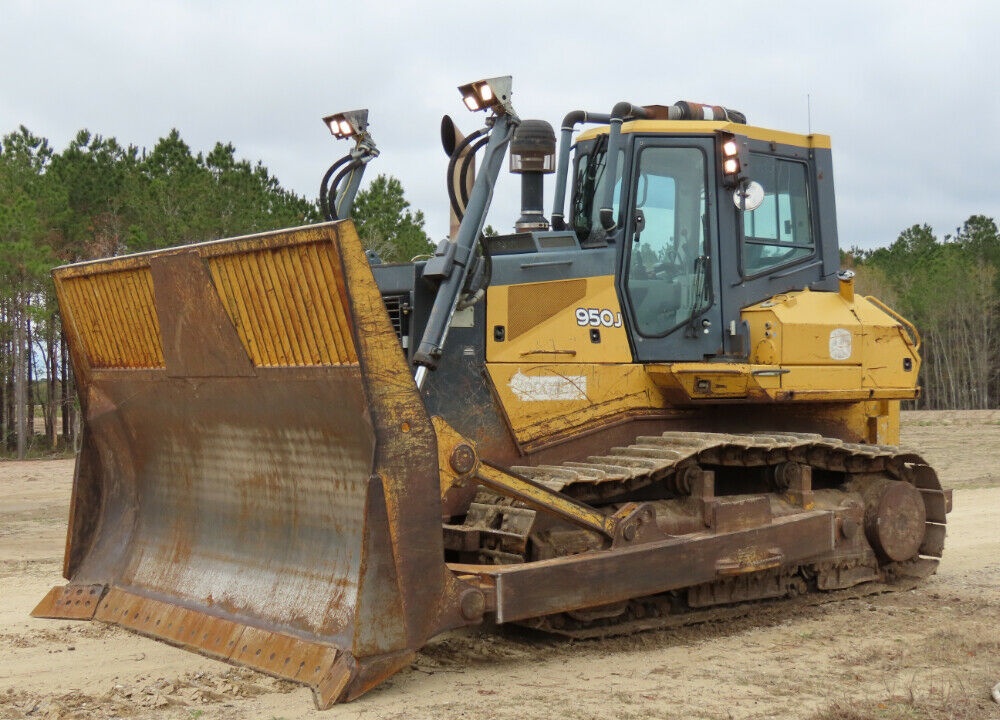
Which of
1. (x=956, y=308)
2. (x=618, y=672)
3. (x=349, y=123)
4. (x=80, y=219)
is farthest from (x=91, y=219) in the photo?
(x=956, y=308)

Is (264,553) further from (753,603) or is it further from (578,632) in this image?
(753,603)

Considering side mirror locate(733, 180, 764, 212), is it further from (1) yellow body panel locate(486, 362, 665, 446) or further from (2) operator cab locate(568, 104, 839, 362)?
(1) yellow body panel locate(486, 362, 665, 446)

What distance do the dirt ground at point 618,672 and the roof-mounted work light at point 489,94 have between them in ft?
9.57

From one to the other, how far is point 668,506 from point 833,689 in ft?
5.12

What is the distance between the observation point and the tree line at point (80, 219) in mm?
25516

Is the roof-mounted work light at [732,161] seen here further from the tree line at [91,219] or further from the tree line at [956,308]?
the tree line at [956,308]

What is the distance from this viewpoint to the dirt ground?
16.8 ft

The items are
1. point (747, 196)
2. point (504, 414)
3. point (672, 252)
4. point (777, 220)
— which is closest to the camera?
point (504, 414)

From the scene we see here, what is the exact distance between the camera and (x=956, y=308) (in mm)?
57844

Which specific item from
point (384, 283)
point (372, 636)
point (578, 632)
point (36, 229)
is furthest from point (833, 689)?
point (36, 229)

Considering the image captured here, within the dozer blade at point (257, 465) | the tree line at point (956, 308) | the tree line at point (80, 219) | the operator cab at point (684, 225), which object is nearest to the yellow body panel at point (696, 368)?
the operator cab at point (684, 225)

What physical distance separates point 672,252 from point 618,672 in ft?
8.87

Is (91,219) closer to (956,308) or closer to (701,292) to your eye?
(701,292)

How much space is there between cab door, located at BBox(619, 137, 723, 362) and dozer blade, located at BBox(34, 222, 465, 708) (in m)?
2.25
